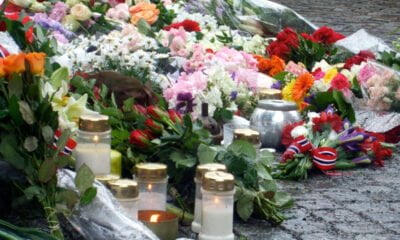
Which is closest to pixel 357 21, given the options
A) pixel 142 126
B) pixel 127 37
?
pixel 127 37

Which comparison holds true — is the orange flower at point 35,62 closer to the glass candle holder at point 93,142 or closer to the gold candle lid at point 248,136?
the glass candle holder at point 93,142

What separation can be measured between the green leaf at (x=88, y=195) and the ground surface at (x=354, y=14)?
297 inches

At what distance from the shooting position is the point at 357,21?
13.2 meters

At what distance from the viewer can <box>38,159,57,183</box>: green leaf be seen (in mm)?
3971

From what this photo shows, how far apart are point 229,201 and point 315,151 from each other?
1.56 m

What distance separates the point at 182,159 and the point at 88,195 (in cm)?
75

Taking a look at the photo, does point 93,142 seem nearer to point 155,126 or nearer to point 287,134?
point 155,126

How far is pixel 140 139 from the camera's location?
16.0ft

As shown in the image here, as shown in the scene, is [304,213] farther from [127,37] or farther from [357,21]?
[357,21]

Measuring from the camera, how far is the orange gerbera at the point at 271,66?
24.6 feet

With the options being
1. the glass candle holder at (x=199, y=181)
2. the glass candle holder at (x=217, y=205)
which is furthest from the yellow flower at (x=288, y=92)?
the glass candle holder at (x=217, y=205)

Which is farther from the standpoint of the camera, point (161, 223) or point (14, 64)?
point (161, 223)

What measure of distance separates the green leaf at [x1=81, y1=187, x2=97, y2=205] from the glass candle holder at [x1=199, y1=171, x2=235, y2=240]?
42 centimetres

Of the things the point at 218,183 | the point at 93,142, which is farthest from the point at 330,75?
the point at 218,183
